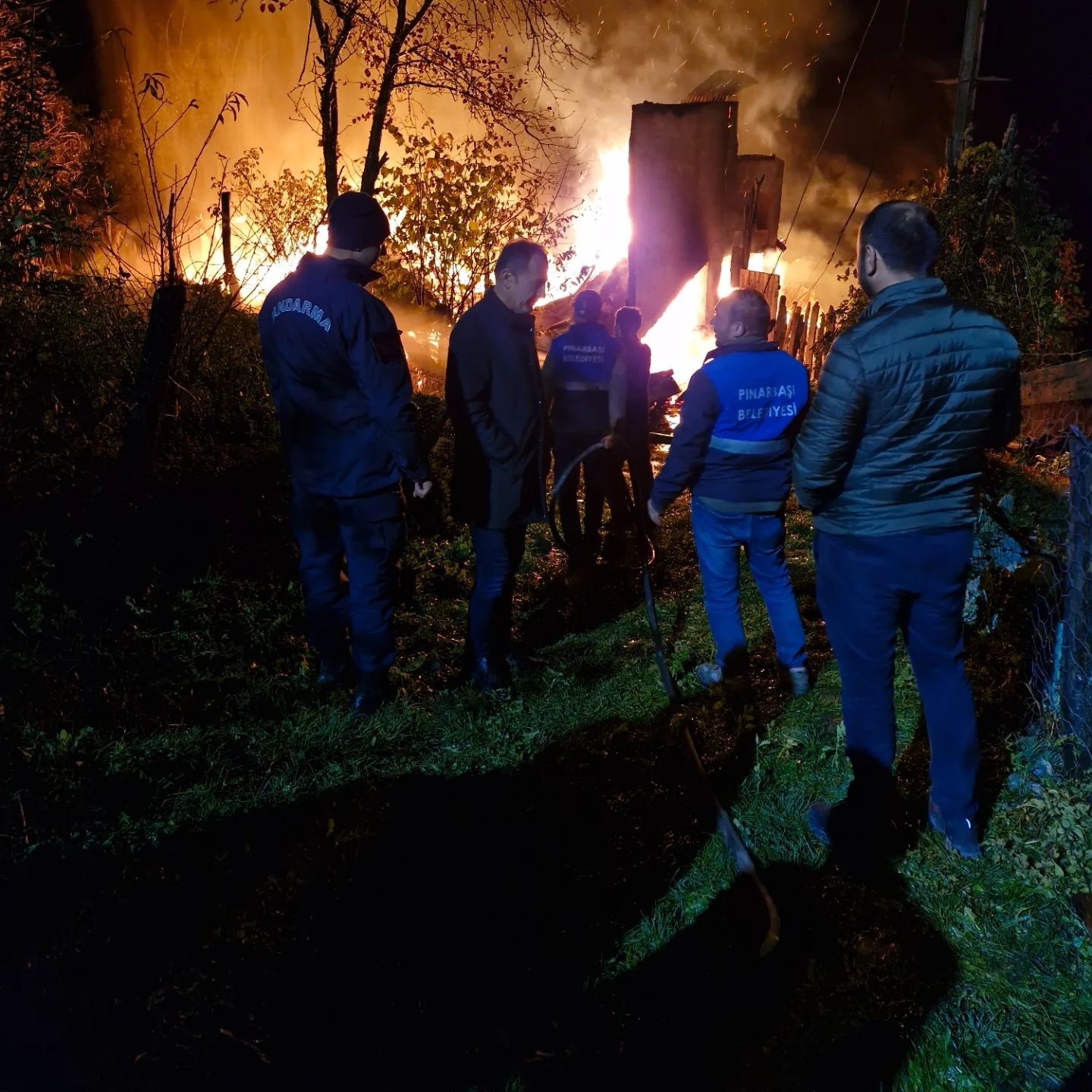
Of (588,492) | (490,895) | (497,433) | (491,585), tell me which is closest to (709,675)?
(491,585)

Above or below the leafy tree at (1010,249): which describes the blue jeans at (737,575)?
below

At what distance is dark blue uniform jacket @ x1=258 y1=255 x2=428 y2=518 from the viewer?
3465 millimetres

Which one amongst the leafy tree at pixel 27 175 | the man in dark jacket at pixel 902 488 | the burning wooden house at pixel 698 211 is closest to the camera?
the man in dark jacket at pixel 902 488

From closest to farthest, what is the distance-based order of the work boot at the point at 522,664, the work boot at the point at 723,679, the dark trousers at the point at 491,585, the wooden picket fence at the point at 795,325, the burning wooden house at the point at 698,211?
1. the dark trousers at the point at 491,585
2. the work boot at the point at 723,679
3. the work boot at the point at 522,664
4. the burning wooden house at the point at 698,211
5. the wooden picket fence at the point at 795,325

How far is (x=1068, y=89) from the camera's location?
104ft

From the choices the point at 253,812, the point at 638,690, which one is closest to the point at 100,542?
the point at 253,812

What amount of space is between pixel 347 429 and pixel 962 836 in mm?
3059

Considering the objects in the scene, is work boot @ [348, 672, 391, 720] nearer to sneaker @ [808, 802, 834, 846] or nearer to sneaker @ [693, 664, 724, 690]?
sneaker @ [693, 664, 724, 690]

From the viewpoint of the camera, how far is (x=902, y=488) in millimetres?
2582

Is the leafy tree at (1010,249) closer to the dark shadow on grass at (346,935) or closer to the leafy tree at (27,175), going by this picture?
the leafy tree at (27,175)

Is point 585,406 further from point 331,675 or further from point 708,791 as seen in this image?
point 708,791

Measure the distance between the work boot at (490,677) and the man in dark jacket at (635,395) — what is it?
2562 mm

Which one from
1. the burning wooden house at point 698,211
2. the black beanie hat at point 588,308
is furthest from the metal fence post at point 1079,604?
the burning wooden house at point 698,211

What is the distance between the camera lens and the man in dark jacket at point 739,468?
3664mm
